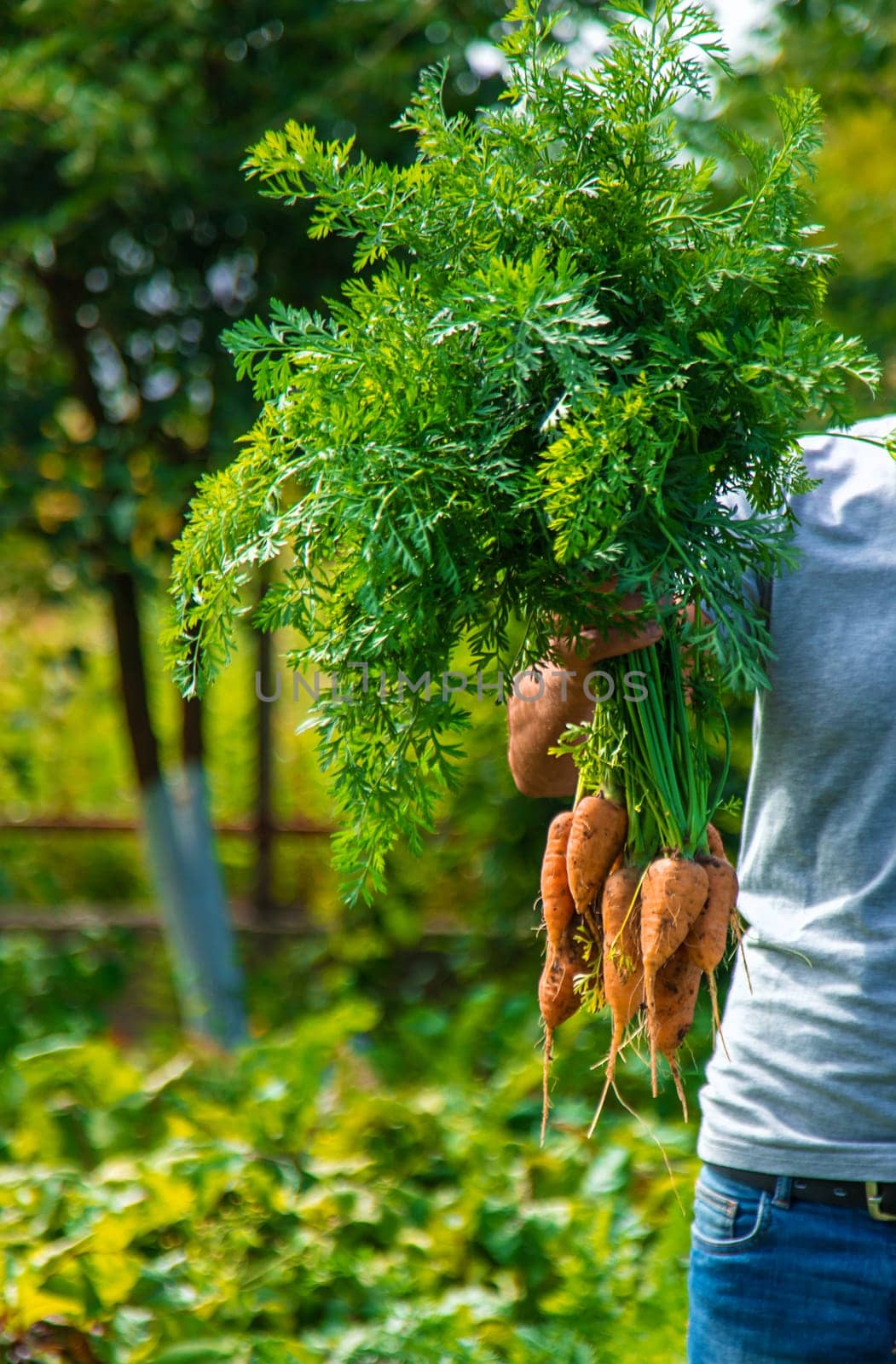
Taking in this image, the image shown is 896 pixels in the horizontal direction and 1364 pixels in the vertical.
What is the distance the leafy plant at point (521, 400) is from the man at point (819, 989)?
0.16 metres

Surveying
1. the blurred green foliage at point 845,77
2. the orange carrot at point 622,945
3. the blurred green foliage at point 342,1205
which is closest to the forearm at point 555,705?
the orange carrot at point 622,945

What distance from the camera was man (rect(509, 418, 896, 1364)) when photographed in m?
1.46

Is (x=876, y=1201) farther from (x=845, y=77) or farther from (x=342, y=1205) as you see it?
(x=845, y=77)

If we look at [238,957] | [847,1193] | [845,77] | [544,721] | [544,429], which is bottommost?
[238,957]

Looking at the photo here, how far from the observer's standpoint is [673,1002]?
1.52m

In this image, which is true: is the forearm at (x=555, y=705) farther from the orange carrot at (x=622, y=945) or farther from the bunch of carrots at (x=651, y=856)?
the orange carrot at (x=622, y=945)

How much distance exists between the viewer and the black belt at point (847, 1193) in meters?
1.45

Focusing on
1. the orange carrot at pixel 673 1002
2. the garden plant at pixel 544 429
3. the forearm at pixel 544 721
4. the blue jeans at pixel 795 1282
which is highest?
the garden plant at pixel 544 429

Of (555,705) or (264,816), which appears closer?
(555,705)

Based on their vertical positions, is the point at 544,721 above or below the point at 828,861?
above

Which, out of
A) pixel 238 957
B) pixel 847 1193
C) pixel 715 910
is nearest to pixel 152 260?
pixel 238 957

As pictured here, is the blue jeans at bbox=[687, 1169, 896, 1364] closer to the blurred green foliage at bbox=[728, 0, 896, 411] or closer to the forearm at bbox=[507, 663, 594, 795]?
the forearm at bbox=[507, 663, 594, 795]

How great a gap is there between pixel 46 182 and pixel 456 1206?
113 inches

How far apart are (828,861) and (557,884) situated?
32 centimetres
